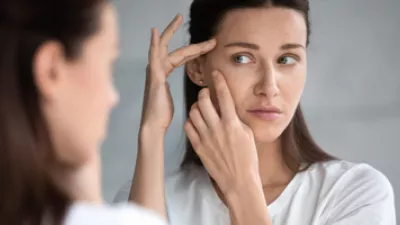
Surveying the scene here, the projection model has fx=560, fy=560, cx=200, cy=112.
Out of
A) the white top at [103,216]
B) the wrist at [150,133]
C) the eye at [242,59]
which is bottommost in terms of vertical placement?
the wrist at [150,133]

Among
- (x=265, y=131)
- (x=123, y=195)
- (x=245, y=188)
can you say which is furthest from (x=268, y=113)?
(x=123, y=195)

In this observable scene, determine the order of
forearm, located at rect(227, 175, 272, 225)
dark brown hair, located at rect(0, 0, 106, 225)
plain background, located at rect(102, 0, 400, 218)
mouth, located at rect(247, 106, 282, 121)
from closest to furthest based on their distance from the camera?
dark brown hair, located at rect(0, 0, 106, 225) < forearm, located at rect(227, 175, 272, 225) < mouth, located at rect(247, 106, 282, 121) < plain background, located at rect(102, 0, 400, 218)

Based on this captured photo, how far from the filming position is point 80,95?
0.36m

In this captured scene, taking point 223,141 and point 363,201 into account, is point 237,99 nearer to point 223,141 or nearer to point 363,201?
point 223,141

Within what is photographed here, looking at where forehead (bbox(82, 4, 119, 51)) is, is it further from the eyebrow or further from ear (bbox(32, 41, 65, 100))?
the eyebrow

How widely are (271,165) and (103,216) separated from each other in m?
0.55

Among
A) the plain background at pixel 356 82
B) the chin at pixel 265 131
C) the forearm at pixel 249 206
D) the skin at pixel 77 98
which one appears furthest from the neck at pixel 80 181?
the plain background at pixel 356 82

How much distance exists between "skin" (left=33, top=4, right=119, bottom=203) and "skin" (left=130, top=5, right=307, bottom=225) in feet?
1.16

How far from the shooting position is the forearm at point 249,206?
0.66m

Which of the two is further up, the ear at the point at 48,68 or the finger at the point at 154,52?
the ear at the point at 48,68

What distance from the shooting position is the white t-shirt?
0.75 m

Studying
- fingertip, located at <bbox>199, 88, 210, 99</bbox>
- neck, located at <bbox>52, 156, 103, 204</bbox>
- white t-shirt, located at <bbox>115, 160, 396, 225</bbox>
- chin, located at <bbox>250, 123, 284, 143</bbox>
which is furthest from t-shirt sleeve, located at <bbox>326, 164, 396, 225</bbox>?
neck, located at <bbox>52, 156, 103, 204</bbox>

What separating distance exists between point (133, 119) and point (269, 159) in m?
0.29

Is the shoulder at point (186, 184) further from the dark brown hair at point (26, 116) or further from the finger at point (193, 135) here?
the dark brown hair at point (26, 116)
